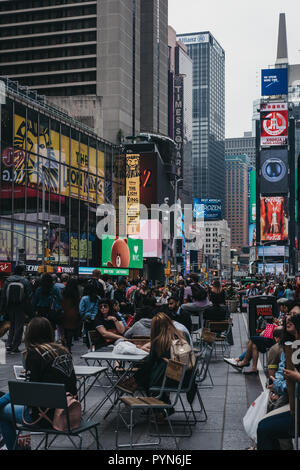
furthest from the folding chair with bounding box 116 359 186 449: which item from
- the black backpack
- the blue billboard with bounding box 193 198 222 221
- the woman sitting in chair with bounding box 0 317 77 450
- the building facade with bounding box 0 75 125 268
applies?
the blue billboard with bounding box 193 198 222 221

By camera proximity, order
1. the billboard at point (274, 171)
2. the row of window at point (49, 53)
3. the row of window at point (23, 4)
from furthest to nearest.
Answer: the billboard at point (274, 171) → the row of window at point (23, 4) → the row of window at point (49, 53)

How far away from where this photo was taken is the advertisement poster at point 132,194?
75812 millimetres

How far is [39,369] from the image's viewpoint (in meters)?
6.26

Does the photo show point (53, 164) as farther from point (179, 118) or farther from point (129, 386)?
point (179, 118)

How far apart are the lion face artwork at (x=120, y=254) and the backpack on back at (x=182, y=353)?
178 ft

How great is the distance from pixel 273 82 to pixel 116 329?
148469 millimetres

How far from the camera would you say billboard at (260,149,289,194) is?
138m

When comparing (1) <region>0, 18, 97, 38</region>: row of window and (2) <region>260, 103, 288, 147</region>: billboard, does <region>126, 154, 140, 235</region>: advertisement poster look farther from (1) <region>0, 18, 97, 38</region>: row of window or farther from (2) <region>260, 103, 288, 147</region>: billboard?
(2) <region>260, 103, 288, 147</region>: billboard

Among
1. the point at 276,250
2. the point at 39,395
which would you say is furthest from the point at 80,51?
the point at 39,395

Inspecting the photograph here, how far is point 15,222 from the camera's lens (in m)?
47.3

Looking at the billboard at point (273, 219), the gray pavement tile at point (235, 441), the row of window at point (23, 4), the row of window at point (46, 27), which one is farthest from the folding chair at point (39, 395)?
the billboard at point (273, 219)

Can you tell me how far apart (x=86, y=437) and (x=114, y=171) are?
6245cm

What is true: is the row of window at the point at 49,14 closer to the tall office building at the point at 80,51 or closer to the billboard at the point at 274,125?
the tall office building at the point at 80,51
